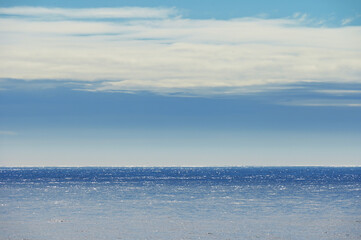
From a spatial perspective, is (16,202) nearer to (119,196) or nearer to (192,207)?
(119,196)

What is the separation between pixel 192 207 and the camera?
246 ft

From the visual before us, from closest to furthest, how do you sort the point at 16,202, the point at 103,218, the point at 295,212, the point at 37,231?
the point at 37,231 → the point at 103,218 → the point at 295,212 → the point at 16,202

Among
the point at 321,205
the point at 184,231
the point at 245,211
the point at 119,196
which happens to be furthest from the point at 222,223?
the point at 119,196

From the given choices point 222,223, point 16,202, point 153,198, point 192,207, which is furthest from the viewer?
point 153,198

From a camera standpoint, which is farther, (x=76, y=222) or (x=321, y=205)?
(x=321, y=205)

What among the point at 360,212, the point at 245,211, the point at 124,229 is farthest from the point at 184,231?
the point at 360,212

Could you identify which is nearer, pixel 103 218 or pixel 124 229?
pixel 124 229

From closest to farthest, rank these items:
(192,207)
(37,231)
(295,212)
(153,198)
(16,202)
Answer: (37,231), (295,212), (192,207), (16,202), (153,198)

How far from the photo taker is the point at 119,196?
93.5 meters

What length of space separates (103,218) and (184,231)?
12515 millimetres

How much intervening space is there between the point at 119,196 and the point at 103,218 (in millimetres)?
31077

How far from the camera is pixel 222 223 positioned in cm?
5838

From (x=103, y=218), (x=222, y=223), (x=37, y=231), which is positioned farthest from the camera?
(x=103, y=218)

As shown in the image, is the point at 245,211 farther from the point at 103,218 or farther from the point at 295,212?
the point at 103,218
